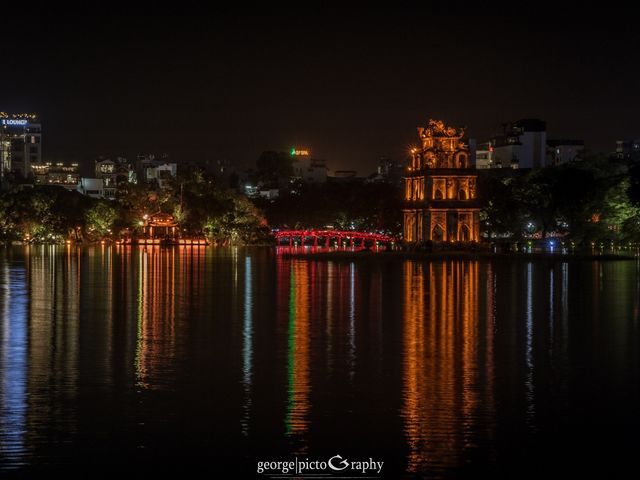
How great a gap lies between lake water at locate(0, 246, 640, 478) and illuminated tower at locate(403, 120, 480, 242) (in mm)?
61160

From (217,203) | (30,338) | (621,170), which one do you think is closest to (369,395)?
(30,338)

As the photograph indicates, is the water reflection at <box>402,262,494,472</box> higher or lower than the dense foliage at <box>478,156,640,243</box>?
lower

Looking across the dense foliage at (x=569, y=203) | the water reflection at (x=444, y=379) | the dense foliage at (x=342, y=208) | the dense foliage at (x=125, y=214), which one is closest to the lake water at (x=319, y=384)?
the water reflection at (x=444, y=379)

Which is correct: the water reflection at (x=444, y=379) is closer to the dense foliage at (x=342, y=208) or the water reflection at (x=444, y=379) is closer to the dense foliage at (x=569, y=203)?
the dense foliage at (x=569, y=203)

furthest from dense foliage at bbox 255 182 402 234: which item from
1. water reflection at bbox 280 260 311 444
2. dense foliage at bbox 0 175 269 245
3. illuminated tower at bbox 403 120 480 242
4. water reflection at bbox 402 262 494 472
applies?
water reflection at bbox 402 262 494 472

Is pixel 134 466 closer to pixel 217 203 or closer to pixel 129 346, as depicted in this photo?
pixel 129 346

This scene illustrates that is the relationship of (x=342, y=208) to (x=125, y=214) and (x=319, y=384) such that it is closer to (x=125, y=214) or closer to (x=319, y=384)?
(x=125, y=214)

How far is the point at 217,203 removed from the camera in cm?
14262

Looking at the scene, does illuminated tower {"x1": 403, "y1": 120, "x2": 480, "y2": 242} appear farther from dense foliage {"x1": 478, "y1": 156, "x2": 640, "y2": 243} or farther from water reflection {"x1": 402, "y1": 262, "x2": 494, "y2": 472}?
water reflection {"x1": 402, "y1": 262, "x2": 494, "y2": 472}

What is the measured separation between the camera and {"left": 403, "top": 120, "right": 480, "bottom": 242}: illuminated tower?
4299 inches

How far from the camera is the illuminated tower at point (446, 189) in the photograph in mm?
109188

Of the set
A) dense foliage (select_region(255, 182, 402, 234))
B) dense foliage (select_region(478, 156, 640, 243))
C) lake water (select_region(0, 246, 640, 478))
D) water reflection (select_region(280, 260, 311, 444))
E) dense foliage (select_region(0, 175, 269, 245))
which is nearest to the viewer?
lake water (select_region(0, 246, 640, 478))

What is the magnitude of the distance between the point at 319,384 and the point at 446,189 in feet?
286

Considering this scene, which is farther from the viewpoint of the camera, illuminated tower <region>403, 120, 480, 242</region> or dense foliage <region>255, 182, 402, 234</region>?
dense foliage <region>255, 182, 402, 234</region>
